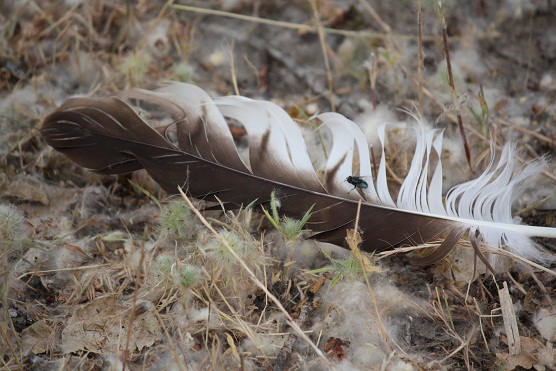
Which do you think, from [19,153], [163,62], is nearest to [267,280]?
[19,153]

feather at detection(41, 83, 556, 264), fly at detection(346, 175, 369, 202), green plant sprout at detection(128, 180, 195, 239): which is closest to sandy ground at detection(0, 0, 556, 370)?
green plant sprout at detection(128, 180, 195, 239)

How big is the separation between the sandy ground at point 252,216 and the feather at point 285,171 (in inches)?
4.3

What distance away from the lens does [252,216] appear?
6.54 ft

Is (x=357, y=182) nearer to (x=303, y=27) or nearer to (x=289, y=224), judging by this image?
(x=289, y=224)

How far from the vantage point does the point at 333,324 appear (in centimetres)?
172

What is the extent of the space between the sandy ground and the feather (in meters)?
0.11

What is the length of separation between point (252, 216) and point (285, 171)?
23cm

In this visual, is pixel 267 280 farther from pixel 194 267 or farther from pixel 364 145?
pixel 364 145

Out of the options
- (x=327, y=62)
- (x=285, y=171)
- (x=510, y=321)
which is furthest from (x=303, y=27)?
(x=510, y=321)

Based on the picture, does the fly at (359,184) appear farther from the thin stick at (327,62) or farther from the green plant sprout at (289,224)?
the thin stick at (327,62)

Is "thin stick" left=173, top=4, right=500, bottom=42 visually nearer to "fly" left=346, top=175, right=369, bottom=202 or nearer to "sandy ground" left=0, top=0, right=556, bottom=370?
"sandy ground" left=0, top=0, right=556, bottom=370

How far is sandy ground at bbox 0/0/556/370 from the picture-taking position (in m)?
1.67

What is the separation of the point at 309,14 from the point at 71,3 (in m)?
1.23

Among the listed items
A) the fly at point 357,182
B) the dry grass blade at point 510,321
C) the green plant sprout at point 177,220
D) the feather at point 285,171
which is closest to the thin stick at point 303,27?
the feather at point 285,171
